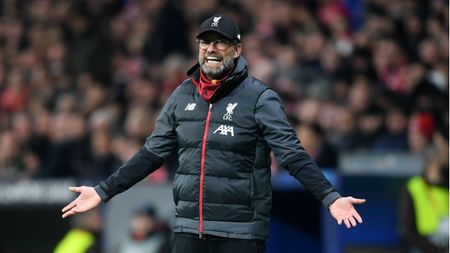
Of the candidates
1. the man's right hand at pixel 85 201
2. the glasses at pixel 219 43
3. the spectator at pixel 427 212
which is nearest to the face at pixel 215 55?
the glasses at pixel 219 43

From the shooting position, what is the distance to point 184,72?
13.8 m

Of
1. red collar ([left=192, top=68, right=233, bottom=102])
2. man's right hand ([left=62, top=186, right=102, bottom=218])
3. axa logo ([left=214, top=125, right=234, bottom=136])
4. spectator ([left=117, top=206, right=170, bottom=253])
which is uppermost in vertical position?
red collar ([left=192, top=68, right=233, bottom=102])

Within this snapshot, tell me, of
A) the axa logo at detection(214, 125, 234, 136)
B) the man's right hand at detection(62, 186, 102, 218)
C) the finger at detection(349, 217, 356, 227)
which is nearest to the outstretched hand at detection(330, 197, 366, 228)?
the finger at detection(349, 217, 356, 227)

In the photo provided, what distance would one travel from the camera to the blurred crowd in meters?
11.3

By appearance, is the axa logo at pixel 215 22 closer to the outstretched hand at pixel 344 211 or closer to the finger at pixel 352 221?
the outstretched hand at pixel 344 211

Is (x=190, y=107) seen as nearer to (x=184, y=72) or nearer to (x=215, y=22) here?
(x=215, y=22)

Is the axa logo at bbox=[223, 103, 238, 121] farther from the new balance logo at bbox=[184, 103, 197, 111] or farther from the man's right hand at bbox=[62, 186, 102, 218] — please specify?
the man's right hand at bbox=[62, 186, 102, 218]

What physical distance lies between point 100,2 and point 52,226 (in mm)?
5421

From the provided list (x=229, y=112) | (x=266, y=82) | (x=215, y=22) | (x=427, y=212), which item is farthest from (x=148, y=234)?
(x=215, y=22)

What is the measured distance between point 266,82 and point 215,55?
6.72 meters

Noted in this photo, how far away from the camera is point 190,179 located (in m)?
5.91

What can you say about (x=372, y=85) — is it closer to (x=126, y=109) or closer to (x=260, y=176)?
(x=126, y=109)

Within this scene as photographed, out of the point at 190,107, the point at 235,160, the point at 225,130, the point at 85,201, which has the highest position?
the point at 190,107

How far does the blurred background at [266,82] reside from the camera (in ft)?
33.5
